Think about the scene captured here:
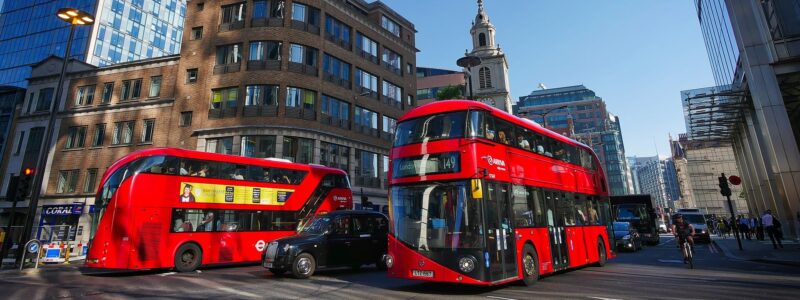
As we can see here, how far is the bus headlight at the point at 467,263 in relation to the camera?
26.4 feet

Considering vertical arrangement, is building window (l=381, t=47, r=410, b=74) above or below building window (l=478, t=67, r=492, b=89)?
below

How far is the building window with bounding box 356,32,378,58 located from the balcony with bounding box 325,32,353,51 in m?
1.15

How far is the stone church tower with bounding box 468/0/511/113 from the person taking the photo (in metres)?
62.9

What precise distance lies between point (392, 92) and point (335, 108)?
8168mm

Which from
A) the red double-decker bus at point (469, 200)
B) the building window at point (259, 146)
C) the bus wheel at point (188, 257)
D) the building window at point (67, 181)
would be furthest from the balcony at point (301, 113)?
the red double-decker bus at point (469, 200)

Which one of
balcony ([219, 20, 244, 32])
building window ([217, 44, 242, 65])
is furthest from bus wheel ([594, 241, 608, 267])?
balcony ([219, 20, 244, 32])

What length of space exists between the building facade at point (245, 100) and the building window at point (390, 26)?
3647 millimetres

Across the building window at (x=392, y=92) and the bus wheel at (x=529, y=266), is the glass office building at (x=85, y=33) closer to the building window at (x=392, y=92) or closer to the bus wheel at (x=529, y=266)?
the building window at (x=392, y=92)

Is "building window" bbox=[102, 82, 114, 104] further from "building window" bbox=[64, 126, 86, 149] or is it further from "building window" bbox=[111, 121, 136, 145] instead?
"building window" bbox=[111, 121, 136, 145]

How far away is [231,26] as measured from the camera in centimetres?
2950

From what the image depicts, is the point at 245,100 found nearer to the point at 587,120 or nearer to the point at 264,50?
the point at 264,50

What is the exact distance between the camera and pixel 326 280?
10.8 metres

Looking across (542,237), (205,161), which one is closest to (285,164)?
(205,161)

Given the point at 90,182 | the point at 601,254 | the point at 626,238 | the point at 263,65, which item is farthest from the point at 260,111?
the point at 626,238
